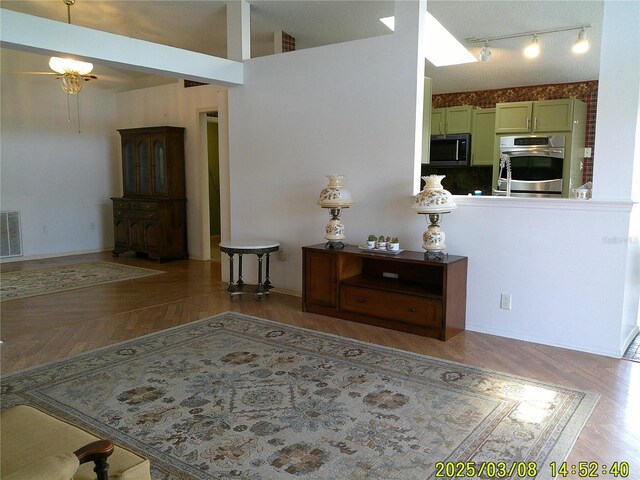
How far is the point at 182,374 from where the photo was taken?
124 inches

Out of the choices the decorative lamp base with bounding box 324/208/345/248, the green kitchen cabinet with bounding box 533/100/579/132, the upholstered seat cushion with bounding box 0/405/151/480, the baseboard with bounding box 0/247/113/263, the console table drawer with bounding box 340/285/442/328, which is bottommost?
the baseboard with bounding box 0/247/113/263

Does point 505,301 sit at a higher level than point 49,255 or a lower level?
higher

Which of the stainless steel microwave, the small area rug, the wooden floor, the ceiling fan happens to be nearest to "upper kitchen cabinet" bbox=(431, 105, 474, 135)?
the stainless steel microwave

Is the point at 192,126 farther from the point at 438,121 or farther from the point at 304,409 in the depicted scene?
the point at 304,409

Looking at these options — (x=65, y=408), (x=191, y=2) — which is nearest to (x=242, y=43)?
(x=191, y=2)

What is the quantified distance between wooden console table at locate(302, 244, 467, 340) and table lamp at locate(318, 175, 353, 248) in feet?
0.41

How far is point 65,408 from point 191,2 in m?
4.38

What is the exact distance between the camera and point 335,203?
4.39 meters

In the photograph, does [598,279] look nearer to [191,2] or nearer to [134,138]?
[191,2]

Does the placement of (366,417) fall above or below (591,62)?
below

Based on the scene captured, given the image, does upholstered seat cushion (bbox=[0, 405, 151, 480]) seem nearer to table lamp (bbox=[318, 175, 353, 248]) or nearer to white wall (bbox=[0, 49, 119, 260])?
table lamp (bbox=[318, 175, 353, 248])

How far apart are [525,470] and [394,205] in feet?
8.74

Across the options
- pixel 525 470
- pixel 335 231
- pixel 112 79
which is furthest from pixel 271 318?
pixel 112 79

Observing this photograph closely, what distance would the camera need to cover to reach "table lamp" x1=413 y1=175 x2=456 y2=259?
3.87 m
